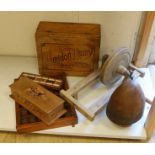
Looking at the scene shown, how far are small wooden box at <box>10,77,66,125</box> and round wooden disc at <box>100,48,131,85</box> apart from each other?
22 centimetres

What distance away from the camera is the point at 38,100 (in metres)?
0.98

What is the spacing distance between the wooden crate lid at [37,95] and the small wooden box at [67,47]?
0.15m

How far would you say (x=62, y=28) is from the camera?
109 cm

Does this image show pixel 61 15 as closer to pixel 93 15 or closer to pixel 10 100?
pixel 93 15

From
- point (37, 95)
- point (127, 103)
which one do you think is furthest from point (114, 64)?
point (37, 95)

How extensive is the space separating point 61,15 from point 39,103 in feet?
1.47

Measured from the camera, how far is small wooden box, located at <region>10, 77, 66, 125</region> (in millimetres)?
957

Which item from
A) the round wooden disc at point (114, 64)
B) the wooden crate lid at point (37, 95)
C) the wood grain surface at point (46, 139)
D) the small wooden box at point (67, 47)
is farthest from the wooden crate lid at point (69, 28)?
the wood grain surface at point (46, 139)

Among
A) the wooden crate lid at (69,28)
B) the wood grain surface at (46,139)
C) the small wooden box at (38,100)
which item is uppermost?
the wooden crate lid at (69,28)

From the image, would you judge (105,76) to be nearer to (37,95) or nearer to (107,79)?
(107,79)

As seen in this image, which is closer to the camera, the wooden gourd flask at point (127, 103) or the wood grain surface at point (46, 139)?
the wooden gourd flask at point (127, 103)

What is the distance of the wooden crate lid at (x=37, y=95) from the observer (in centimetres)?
96

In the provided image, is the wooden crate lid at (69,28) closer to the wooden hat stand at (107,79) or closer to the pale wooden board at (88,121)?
the wooden hat stand at (107,79)
